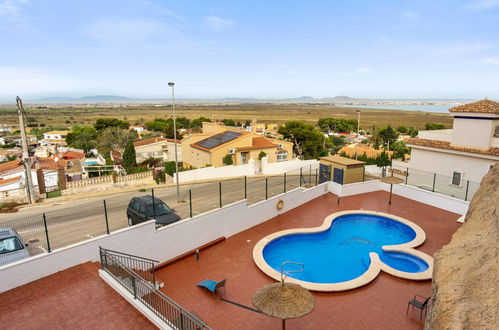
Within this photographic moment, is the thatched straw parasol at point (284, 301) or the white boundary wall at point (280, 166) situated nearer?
the thatched straw parasol at point (284, 301)

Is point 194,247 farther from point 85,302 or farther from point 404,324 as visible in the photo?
point 404,324

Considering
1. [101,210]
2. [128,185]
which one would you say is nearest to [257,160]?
[128,185]

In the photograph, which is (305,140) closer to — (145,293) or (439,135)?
(439,135)

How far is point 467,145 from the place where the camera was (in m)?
21.9

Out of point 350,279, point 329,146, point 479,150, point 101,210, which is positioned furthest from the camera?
point 329,146

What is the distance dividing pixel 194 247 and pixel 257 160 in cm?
2276

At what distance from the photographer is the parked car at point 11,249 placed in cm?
1012


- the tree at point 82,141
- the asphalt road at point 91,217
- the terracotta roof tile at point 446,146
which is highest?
the terracotta roof tile at point 446,146

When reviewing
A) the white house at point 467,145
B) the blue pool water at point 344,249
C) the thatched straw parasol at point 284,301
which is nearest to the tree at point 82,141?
the blue pool water at point 344,249

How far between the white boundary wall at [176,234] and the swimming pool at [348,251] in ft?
6.75

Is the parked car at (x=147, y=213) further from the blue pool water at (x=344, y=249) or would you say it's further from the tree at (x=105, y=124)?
the tree at (x=105, y=124)

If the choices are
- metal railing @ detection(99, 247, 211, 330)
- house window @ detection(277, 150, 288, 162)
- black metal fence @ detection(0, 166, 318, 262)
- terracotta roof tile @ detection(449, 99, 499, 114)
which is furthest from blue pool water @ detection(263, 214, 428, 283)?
house window @ detection(277, 150, 288, 162)

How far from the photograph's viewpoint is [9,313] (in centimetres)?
846

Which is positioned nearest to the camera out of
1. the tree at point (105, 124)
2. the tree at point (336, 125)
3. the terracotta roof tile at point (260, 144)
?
the terracotta roof tile at point (260, 144)
